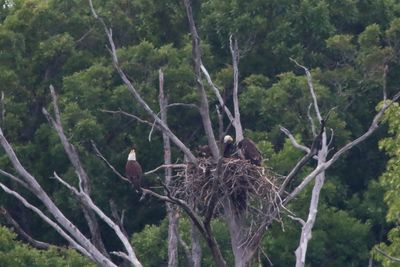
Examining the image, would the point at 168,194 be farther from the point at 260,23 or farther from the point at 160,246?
the point at 260,23

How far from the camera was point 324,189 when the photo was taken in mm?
19531

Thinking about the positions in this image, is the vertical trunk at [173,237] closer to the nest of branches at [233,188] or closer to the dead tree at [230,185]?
the dead tree at [230,185]

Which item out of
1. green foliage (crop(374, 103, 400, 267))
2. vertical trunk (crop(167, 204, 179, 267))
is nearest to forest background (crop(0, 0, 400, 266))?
vertical trunk (crop(167, 204, 179, 267))

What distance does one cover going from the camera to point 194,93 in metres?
20.5

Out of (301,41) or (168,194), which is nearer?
(168,194)

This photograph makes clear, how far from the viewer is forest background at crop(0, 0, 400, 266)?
19656 millimetres

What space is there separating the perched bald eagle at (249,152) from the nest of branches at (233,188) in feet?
1.86

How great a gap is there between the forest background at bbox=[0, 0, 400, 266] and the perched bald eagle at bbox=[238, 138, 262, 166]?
5.07 m

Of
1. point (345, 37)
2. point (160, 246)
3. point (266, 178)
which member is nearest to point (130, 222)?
point (160, 246)

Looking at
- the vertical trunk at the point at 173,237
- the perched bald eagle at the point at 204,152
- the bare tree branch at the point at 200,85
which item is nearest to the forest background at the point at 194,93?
the vertical trunk at the point at 173,237

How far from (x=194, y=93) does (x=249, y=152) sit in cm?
726

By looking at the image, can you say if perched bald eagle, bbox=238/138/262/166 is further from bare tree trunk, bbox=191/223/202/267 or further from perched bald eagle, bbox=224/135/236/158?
bare tree trunk, bbox=191/223/202/267

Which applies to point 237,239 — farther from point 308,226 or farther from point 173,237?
point 173,237

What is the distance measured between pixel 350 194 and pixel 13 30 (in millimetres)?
5772
